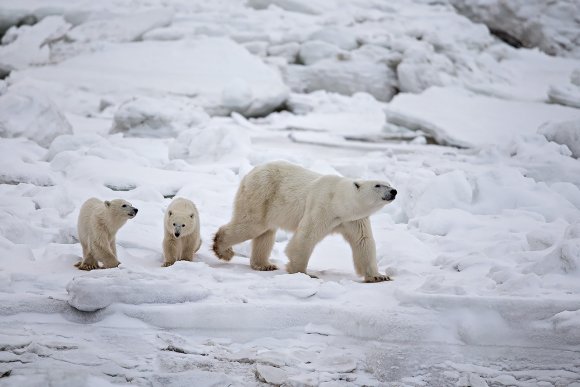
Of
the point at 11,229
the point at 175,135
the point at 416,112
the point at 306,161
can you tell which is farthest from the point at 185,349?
the point at 416,112

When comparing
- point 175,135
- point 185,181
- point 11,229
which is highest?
point 11,229

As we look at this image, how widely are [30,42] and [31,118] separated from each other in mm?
9535

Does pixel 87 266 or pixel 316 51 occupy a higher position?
pixel 87 266

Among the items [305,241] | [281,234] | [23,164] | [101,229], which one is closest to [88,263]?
[101,229]

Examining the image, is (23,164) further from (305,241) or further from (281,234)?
(305,241)

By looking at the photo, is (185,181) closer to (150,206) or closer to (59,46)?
(150,206)

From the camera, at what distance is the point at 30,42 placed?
1655 cm

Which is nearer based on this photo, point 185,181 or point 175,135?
point 185,181

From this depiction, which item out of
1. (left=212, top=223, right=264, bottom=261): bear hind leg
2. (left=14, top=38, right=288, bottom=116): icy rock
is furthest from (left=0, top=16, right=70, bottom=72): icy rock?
(left=212, top=223, right=264, bottom=261): bear hind leg

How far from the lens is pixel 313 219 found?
4027mm

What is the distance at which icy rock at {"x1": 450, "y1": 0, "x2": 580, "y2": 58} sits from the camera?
17.6m

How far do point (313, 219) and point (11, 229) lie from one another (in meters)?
1.93

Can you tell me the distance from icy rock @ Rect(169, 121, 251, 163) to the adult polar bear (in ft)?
10.8

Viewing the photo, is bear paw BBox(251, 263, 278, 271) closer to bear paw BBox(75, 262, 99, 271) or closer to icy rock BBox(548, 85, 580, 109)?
bear paw BBox(75, 262, 99, 271)
